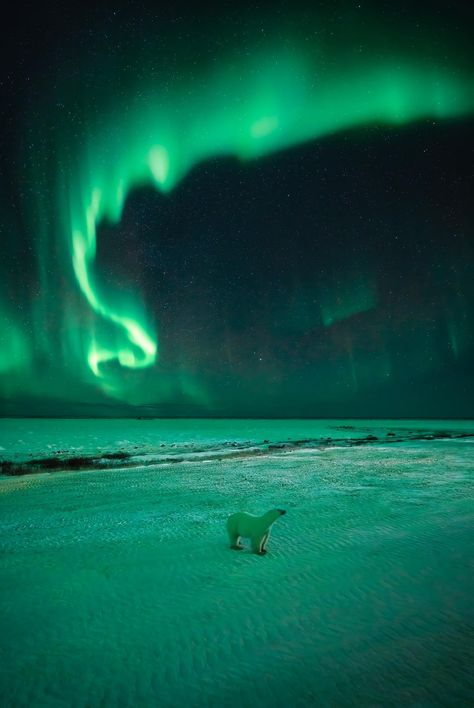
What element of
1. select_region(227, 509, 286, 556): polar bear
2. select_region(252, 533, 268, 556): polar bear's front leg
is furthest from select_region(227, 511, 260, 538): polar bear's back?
select_region(252, 533, 268, 556): polar bear's front leg

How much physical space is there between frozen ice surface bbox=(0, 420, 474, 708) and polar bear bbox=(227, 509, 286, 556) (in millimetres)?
345

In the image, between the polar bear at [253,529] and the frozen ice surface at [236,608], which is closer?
the frozen ice surface at [236,608]

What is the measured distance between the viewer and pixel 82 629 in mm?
5078

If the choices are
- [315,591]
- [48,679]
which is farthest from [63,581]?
[315,591]

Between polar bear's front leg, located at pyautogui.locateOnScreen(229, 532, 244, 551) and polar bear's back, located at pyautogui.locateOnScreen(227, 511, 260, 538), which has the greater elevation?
polar bear's back, located at pyautogui.locateOnScreen(227, 511, 260, 538)

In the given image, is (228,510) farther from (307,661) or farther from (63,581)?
(307,661)

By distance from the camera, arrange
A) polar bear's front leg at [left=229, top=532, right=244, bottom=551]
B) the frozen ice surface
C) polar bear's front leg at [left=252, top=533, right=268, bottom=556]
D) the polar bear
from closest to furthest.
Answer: the frozen ice surface, the polar bear, polar bear's front leg at [left=252, top=533, right=268, bottom=556], polar bear's front leg at [left=229, top=532, right=244, bottom=551]

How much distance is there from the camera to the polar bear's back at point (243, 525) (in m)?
7.70

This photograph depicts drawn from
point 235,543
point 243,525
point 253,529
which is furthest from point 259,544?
point 235,543

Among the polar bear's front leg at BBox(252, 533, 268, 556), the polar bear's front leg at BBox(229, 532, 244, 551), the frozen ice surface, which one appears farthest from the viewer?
the polar bear's front leg at BBox(229, 532, 244, 551)

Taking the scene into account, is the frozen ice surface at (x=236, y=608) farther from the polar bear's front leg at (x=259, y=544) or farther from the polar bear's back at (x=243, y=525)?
the polar bear's back at (x=243, y=525)

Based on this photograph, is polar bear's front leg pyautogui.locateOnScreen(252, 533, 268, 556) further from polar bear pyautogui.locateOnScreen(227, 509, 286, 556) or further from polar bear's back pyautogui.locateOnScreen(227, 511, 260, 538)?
polar bear's back pyautogui.locateOnScreen(227, 511, 260, 538)

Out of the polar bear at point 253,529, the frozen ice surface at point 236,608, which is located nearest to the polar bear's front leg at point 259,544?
the polar bear at point 253,529

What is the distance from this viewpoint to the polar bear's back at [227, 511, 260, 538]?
7695mm
